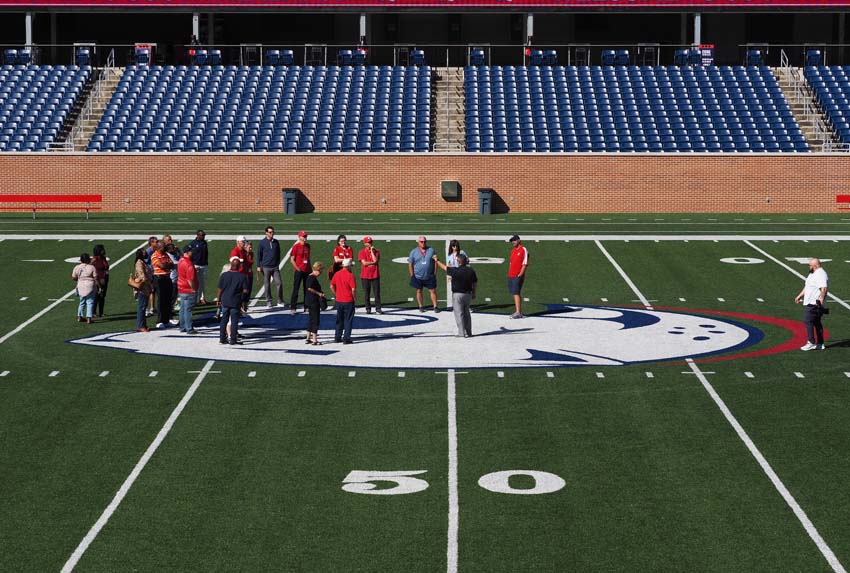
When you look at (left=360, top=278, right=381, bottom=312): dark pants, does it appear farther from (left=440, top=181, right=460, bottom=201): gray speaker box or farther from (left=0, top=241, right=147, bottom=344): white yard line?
(left=440, top=181, right=460, bottom=201): gray speaker box

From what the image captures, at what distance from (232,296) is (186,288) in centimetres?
165

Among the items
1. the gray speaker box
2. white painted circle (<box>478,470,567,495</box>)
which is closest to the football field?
white painted circle (<box>478,470,567,495</box>)

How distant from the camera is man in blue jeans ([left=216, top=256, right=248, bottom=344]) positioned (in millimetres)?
22172

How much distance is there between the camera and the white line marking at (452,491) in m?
12.6

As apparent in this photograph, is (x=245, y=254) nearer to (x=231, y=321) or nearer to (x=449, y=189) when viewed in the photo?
(x=231, y=321)

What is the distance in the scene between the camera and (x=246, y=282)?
25.4 metres

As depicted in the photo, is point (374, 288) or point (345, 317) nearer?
point (345, 317)

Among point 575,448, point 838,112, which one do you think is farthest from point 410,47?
point 575,448

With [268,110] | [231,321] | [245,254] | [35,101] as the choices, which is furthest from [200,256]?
[35,101]

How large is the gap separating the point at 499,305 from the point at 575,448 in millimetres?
11379

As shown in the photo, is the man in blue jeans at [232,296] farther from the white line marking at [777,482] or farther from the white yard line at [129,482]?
the white line marking at [777,482]

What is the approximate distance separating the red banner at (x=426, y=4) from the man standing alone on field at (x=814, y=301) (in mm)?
37827

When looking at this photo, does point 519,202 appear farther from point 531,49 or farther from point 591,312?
point 591,312

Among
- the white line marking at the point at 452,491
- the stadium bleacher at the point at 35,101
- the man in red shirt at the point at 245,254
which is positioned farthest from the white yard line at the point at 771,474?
the stadium bleacher at the point at 35,101
